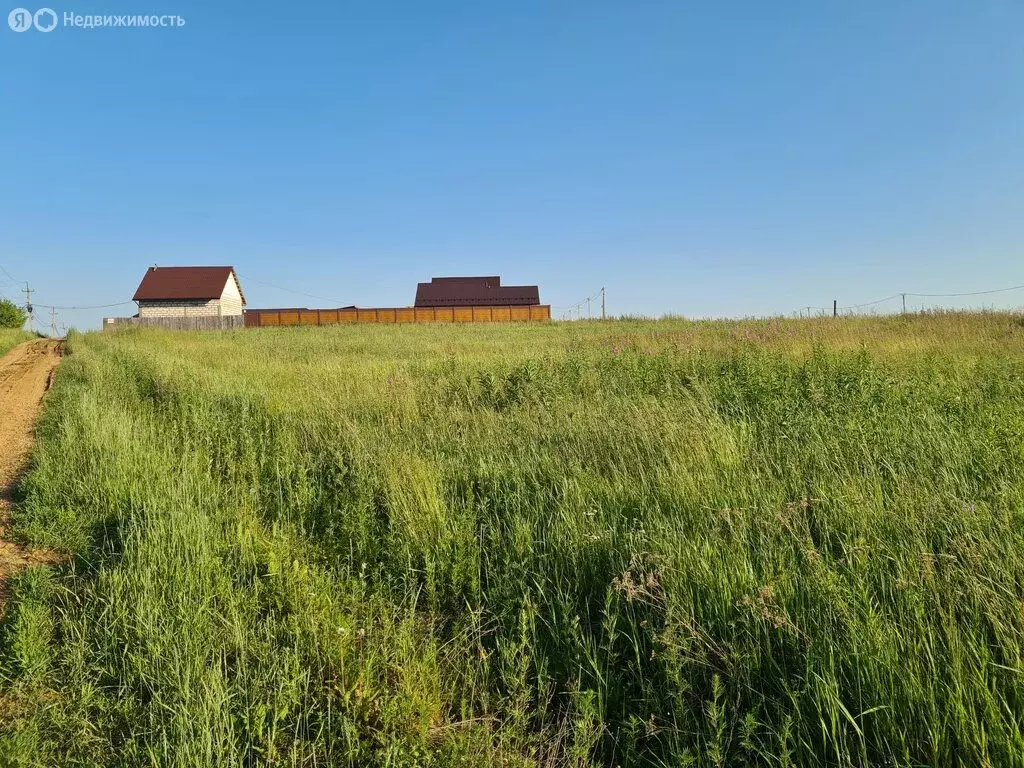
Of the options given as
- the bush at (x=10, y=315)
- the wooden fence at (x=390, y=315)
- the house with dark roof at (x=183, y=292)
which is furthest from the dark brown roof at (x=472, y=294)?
the bush at (x=10, y=315)

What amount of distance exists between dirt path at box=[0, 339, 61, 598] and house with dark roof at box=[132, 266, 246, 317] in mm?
38786

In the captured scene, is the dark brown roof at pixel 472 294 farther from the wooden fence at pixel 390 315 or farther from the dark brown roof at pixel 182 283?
the dark brown roof at pixel 182 283

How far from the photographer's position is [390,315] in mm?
48375

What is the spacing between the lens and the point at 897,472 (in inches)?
137

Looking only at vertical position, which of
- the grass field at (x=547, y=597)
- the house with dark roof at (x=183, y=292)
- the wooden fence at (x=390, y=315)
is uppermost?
the house with dark roof at (x=183, y=292)

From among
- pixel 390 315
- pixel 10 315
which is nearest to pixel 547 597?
pixel 390 315

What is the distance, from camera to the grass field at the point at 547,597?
1.88 meters

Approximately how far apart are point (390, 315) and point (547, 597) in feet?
156

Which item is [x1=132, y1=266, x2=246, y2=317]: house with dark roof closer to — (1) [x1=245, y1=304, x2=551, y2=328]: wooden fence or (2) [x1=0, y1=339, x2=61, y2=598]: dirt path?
(1) [x1=245, y1=304, x2=551, y2=328]: wooden fence

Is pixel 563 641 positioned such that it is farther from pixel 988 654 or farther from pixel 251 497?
pixel 251 497

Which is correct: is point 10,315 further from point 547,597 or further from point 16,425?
point 547,597

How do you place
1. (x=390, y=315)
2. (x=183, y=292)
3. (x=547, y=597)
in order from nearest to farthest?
(x=547, y=597), (x=390, y=315), (x=183, y=292)

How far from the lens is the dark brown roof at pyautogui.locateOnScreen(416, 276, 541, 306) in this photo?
61531mm

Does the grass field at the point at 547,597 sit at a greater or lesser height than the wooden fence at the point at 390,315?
lesser
